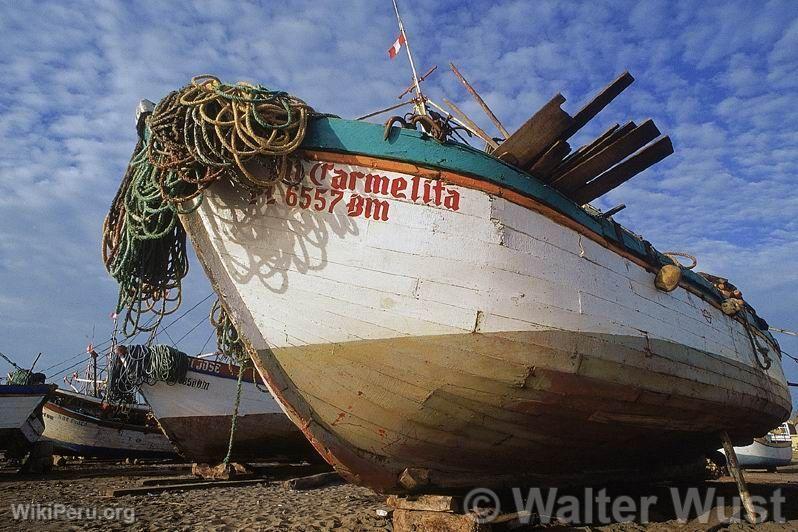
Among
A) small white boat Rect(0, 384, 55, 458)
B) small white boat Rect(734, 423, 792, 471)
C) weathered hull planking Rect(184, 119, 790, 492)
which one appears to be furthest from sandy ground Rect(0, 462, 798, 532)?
small white boat Rect(734, 423, 792, 471)

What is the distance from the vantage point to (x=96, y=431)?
45.0 ft

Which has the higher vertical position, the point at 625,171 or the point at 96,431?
the point at 625,171

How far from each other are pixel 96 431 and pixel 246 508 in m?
10.5

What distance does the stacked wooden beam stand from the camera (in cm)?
431

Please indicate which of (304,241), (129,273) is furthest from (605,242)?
(129,273)

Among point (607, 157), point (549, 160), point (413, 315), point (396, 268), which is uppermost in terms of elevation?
point (607, 157)

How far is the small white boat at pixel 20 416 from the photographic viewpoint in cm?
1042

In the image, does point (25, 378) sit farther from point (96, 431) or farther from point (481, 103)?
point (481, 103)

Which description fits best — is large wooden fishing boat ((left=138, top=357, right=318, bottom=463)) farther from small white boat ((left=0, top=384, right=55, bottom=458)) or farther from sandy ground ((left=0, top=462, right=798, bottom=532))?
sandy ground ((left=0, top=462, right=798, bottom=532))

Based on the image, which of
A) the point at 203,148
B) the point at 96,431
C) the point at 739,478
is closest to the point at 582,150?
the point at 203,148

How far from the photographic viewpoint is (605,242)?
506 centimetres

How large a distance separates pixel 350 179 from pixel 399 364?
5.13 feet

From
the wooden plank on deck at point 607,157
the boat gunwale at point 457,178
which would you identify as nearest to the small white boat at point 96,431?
the boat gunwale at point 457,178

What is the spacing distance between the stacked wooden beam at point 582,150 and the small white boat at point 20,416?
456 inches
